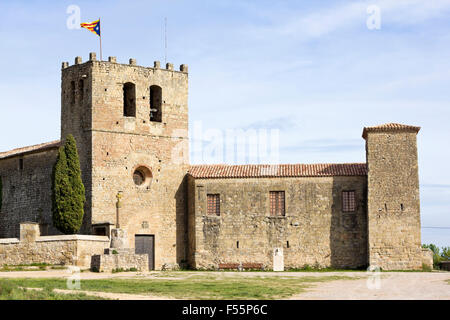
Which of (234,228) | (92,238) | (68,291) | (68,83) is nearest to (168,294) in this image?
(68,291)

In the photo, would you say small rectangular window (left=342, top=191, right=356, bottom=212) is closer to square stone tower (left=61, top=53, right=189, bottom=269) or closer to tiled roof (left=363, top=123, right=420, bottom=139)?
tiled roof (left=363, top=123, right=420, bottom=139)

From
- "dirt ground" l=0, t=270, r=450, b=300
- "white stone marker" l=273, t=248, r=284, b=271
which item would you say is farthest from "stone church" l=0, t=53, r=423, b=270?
"dirt ground" l=0, t=270, r=450, b=300

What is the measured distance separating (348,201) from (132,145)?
11785mm

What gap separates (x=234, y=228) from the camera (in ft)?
131

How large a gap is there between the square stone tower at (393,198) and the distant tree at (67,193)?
14.6 meters

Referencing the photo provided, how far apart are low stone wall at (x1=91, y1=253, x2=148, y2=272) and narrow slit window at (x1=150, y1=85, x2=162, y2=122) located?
10.3 meters

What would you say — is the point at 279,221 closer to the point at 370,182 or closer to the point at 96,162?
the point at 370,182

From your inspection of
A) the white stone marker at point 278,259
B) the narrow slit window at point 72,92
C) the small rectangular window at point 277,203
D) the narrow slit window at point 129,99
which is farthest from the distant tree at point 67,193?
the white stone marker at point 278,259

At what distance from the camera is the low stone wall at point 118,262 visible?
33.2m

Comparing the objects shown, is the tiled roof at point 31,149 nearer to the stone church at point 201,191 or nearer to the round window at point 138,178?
the stone church at point 201,191

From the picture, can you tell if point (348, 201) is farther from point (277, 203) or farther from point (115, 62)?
point (115, 62)

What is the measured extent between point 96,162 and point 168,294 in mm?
18356

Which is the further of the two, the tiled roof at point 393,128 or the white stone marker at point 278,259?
the white stone marker at point 278,259

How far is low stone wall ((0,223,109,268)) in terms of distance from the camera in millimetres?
35188
